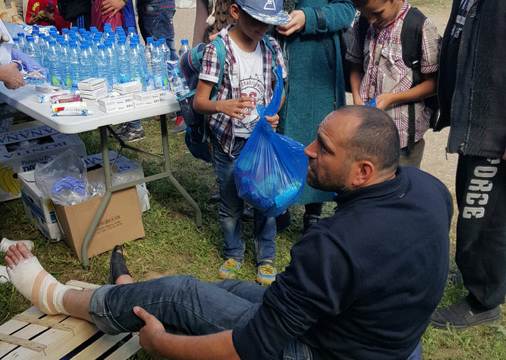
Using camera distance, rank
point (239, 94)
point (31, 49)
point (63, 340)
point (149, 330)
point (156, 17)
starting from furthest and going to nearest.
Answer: point (156, 17) < point (31, 49) < point (239, 94) < point (63, 340) < point (149, 330)

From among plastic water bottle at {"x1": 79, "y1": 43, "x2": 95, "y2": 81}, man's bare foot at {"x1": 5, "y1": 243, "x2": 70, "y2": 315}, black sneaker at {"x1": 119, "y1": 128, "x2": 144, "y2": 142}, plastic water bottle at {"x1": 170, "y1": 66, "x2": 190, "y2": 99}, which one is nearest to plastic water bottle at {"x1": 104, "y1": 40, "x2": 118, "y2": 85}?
plastic water bottle at {"x1": 79, "y1": 43, "x2": 95, "y2": 81}

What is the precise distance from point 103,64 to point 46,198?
916 millimetres

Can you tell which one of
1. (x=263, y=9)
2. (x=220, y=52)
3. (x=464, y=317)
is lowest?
(x=464, y=317)

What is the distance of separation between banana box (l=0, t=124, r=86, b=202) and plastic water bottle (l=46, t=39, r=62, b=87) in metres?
0.63

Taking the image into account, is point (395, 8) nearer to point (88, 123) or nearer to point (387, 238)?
point (387, 238)

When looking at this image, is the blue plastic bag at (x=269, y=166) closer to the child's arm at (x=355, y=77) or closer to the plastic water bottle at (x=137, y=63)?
the child's arm at (x=355, y=77)

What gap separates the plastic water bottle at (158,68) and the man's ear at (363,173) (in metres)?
1.99

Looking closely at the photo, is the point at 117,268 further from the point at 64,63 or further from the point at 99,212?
the point at 64,63

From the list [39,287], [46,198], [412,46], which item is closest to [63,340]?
[39,287]

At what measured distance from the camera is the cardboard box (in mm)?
3094

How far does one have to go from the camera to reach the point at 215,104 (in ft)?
8.45

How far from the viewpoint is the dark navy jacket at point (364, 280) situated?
138cm

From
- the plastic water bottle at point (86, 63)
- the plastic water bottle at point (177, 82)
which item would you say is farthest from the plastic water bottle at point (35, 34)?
the plastic water bottle at point (177, 82)

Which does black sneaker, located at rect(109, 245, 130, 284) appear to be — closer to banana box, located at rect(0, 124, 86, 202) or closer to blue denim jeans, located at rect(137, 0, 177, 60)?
banana box, located at rect(0, 124, 86, 202)
